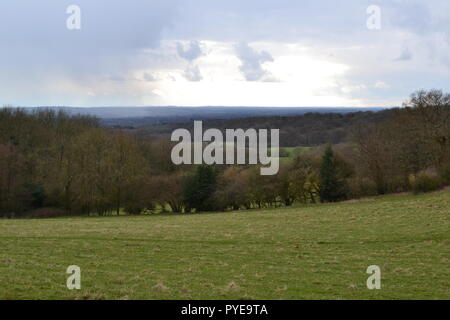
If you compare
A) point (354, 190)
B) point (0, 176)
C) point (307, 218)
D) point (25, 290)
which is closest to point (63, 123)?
point (0, 176)

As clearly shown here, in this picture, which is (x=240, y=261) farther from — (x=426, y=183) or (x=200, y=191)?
(x=200, y=191)

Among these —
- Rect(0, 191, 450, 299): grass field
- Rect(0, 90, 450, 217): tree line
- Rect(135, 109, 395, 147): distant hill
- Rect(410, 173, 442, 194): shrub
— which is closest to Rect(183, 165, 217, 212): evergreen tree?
Rect(0, 90, 450, 217): tree line

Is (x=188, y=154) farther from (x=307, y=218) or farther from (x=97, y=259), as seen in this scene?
(x=97, y=259)

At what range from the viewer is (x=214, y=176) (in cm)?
5394

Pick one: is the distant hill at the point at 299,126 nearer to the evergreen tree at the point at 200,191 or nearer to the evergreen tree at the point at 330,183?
the evergreen tree at the point at 330,183

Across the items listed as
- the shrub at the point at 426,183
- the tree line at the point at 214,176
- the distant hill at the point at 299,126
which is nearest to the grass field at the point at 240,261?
the shrub at the point at 426,183

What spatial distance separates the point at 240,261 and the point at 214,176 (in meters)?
38.6

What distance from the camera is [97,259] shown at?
1547 centimetres

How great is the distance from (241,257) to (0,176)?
4618 cm

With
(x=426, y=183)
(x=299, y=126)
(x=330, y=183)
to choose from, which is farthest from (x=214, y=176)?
(x=299, y=126)

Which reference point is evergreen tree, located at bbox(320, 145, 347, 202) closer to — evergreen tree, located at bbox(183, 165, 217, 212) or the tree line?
the tree line

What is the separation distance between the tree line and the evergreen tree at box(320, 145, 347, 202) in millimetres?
117

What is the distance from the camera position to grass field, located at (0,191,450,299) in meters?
11.0

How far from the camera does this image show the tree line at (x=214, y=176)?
4916 centimetres
